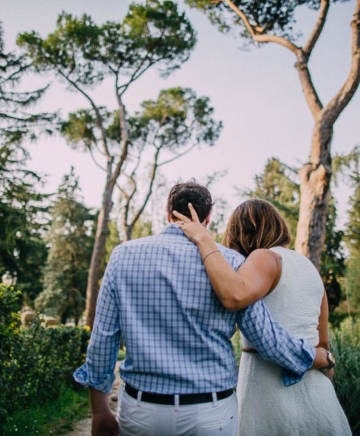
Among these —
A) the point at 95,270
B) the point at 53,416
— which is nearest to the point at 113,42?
the point at 95,270

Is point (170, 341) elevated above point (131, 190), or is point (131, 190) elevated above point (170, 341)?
point (131, 190)

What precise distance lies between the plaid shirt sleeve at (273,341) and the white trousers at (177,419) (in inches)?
9.4

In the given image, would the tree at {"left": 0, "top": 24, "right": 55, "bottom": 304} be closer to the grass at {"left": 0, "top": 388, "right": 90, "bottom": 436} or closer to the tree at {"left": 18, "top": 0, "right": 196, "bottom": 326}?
the tree at {"left": 18, "top": 0, "right": 196, "bottom": 326}

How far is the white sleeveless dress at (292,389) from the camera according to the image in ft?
5.44

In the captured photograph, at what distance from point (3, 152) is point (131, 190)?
564 cm

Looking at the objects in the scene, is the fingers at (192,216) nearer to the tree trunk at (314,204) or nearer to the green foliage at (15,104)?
the tree trunk at (314,204)

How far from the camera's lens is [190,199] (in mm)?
1646

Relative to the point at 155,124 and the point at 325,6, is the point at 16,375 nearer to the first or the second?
the point at 325,6

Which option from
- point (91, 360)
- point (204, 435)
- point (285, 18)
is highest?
point (285, 18)

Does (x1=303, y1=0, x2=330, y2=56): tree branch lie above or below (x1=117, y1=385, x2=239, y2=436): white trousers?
above

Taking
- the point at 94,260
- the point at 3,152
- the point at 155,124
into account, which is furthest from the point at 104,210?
the point at 155,124

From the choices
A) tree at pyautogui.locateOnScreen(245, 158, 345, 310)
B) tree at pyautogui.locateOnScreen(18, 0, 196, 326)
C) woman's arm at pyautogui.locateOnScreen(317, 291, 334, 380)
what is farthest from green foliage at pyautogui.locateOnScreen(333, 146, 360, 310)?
woman's arm at pyautogui.locateOnScreen(317, 291, 334, 380)

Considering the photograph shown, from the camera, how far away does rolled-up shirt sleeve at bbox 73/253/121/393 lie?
155 cm

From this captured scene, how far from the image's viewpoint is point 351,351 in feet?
14.1
